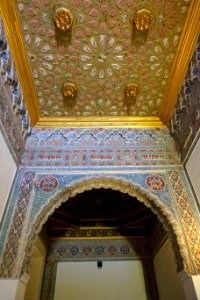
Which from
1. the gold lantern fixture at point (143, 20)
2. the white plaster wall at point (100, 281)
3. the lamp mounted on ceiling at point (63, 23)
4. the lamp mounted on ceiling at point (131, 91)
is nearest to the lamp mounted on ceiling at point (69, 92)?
the lamp mounted on ceiling at point (63, 23)

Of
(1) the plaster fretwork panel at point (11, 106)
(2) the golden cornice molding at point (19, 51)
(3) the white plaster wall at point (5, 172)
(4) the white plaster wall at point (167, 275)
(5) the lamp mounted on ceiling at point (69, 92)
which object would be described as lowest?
(4) the white plaster wall at point (167, 275)

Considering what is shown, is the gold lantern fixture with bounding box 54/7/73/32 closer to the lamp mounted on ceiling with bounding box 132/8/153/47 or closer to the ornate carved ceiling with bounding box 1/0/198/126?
the ornate carved ceiling with bounding box 1/0/198/126

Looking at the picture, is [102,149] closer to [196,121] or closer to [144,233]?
[196,121]

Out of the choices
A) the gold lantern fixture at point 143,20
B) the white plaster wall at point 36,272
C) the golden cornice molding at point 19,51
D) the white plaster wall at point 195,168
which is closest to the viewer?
the golden cornice molding at point 19,51

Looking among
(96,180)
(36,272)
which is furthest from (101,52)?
(36,272)

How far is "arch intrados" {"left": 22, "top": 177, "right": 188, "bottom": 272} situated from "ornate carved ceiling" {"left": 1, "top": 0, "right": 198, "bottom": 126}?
0.96 m

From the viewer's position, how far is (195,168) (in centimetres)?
234

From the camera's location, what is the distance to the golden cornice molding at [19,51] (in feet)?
6.22

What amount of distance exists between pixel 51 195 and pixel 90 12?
6.40 ft

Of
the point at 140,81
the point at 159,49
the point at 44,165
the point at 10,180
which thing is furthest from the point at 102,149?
the point at 159,49

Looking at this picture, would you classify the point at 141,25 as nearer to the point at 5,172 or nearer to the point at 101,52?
the point at 101,52

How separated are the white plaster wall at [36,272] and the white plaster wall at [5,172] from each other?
5.59 feet

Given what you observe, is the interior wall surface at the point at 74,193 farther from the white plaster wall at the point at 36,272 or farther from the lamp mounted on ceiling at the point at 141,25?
the white plaster wall at the point at 36,272

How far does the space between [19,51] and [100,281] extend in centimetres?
406
